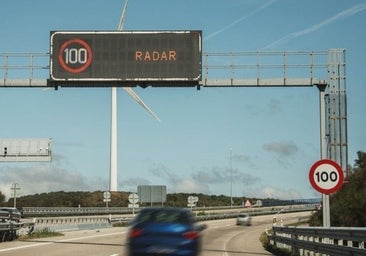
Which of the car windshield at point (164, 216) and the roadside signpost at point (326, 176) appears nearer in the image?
the car windshield at point (164, 216)

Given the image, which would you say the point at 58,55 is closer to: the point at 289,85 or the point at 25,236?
the point at 289,85

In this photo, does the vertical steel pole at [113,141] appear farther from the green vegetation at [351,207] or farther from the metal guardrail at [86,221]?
the green vegetation at [351,207]

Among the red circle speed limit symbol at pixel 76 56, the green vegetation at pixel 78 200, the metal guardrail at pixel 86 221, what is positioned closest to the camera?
the red circle speed limit symbol at pixel 76 56

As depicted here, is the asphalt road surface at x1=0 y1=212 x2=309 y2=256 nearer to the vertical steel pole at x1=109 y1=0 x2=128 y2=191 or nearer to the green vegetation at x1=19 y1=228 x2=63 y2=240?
the green vegetation at x1=19 y1=228 x2=63 y2=240

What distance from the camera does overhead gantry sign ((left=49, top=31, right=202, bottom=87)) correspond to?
23.9m

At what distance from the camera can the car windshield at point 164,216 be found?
16.7 meters

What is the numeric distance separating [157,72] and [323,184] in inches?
343

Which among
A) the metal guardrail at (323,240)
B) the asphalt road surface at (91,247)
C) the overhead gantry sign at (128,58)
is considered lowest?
the asphalt road surface at (91,247)

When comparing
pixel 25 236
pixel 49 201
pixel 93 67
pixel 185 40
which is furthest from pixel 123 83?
pixel 49 201

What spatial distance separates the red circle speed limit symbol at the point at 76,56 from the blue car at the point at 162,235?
875cm

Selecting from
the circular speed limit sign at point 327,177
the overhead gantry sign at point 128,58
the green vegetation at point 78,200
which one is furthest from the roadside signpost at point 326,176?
the green vegetation at point 78,200

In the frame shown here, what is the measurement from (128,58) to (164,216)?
350 inches

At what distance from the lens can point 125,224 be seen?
6488 cm

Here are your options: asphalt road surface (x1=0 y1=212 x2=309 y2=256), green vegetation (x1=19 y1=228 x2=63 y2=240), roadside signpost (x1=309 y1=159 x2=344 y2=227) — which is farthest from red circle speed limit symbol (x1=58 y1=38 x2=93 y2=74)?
green vegetation (x1=19 y1=228 x2=63 y2=240)
